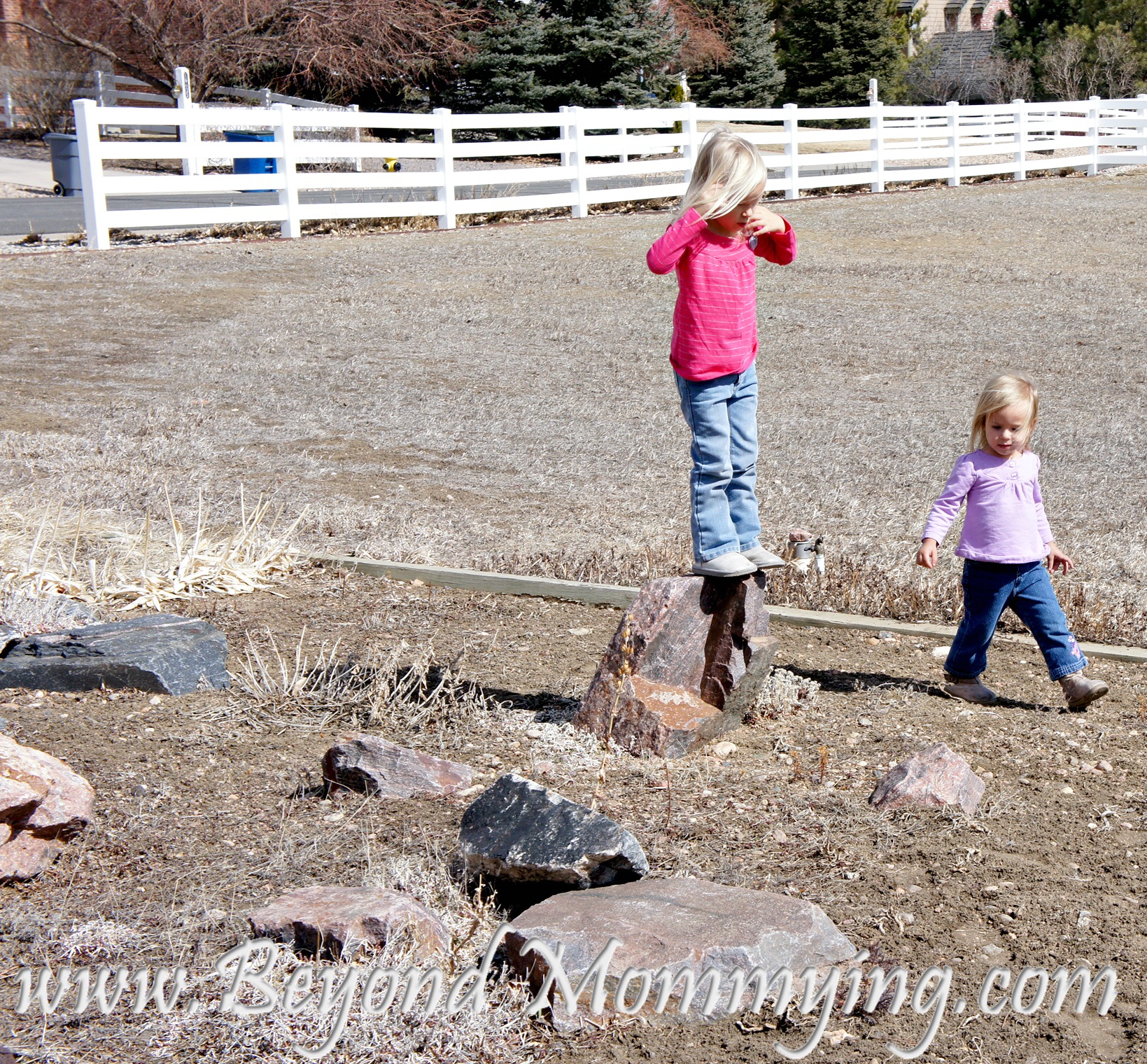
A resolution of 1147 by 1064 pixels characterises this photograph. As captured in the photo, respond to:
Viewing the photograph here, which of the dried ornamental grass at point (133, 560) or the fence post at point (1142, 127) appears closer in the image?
the dried ornamental grass at point (133, 560)

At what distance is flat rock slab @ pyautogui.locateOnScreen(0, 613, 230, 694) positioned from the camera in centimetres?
423

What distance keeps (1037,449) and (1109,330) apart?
4394 mm

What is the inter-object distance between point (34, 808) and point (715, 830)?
64.9 inches

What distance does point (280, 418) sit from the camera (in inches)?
346

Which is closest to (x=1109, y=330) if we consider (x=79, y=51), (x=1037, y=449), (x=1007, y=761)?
(x=1037, y=449)

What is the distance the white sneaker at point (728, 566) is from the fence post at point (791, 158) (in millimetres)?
18272

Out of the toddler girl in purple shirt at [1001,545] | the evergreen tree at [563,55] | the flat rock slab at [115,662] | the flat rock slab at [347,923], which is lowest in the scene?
the flat rock slab at [347,923]

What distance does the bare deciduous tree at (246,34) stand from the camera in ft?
102

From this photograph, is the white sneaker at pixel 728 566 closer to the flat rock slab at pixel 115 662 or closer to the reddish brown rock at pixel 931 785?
the reddish brown rock at pixel 931 785

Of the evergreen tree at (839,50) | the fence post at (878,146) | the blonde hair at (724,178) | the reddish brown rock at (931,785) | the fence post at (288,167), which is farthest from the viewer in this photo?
the evergreen tree at (839,50)

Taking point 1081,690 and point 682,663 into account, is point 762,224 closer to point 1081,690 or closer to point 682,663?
point 682,663

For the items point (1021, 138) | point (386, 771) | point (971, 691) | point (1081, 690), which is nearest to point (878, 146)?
point (1021, 138)

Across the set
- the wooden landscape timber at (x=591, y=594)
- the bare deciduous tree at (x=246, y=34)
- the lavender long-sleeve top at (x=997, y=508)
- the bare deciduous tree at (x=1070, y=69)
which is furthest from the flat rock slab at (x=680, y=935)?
the bare deciduous tree at (x=1070, y=69)

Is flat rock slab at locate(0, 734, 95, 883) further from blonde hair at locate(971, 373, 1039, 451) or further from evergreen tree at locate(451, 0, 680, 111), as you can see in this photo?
evergreen tree at locate(451, 0, 680, 111)
